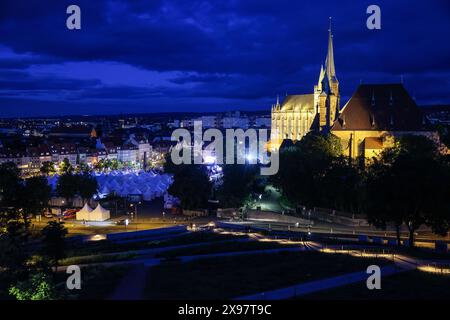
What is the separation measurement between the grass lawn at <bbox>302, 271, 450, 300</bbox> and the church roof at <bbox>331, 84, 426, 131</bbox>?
50.2 metres

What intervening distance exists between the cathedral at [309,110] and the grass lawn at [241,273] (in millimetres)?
57951

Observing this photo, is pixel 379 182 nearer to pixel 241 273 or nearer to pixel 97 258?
pixel 241 273

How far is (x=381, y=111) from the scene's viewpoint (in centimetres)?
7006

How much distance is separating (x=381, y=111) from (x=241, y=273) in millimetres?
51678

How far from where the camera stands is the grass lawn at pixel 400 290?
61.5ft

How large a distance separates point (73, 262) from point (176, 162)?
27718 mm

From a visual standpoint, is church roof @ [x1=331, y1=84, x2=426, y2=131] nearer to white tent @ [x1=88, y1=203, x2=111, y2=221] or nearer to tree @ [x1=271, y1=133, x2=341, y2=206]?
tree @ [x1=271, y1=133, x2=341, y2=206]

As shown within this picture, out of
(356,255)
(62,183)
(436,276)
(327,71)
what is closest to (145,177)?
(62,183)

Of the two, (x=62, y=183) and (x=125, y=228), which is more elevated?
(x=62, y=183)

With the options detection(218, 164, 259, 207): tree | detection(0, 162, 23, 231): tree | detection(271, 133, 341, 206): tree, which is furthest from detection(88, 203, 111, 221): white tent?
detection(271, 133, 341, 206): tree

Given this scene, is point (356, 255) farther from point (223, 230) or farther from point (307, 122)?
point (307, 122)

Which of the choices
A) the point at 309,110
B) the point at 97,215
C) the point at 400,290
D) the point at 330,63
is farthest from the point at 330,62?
the point at 400,290

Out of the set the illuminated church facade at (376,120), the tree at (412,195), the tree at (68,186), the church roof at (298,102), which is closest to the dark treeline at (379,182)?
the tree at (412,195)

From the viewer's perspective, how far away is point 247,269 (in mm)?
24797
